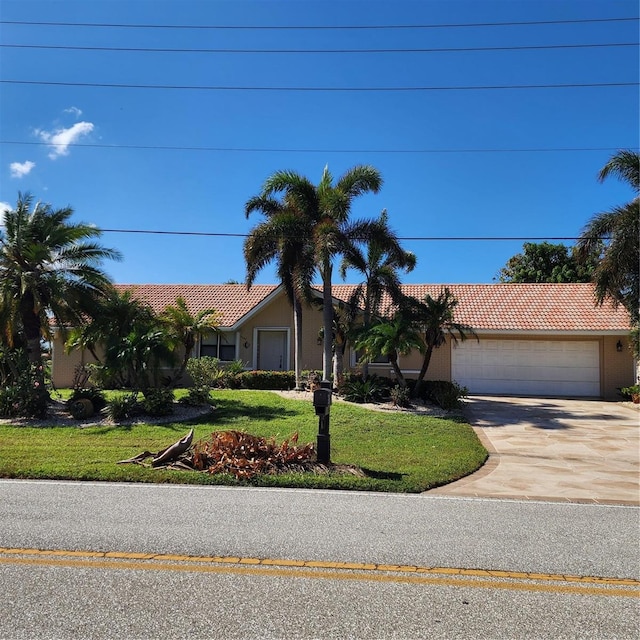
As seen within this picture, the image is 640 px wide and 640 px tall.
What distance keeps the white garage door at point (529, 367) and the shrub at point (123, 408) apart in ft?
45.4

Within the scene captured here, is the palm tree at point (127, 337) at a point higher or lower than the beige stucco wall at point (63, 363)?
higher

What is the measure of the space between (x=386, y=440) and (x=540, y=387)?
45.7 feet

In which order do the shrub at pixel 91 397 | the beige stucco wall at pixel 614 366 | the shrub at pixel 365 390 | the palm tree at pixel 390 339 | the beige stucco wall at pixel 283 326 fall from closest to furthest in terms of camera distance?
the shrub at pixel 91 397, the palm tree at pixel 390 339, the shrub at pixel 365 390, the beige stucco wall at pixel 614 366, the beige stucco wall at pixel 283 326

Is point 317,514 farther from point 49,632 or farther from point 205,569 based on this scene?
point 49,632

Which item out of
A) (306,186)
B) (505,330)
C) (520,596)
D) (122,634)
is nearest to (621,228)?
(505,330)

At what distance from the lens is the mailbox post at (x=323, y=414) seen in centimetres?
856

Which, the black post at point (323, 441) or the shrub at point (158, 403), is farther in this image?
the shrub at point (158, 403)

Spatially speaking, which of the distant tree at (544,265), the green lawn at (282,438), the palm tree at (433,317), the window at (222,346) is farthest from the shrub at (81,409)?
the distant tree at (544,265)

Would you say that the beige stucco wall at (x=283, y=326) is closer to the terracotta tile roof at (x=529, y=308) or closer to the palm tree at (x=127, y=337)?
the terracotta tile roof at (x=529, y=308)

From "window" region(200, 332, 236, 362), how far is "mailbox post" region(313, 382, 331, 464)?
16943 millimetres

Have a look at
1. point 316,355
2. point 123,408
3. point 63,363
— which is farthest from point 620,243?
point 63,363

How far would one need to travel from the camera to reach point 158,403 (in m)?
15.0

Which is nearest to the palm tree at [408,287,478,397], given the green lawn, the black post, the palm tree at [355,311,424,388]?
the palm tree at [355,311,424,388]

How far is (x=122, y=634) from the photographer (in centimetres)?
361
